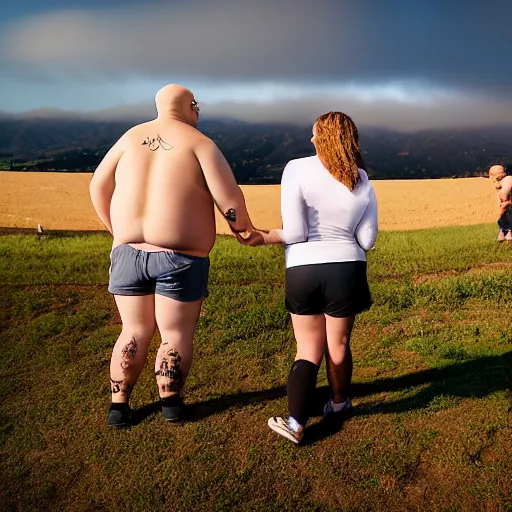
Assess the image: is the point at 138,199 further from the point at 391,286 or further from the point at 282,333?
the point at 391,286

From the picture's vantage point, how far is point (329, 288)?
355 cm

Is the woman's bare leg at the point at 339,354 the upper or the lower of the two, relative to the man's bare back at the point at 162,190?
lower

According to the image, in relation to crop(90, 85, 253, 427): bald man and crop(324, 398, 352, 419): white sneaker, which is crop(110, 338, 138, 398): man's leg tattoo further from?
crop(324, 398, 352, 419): white sneaker

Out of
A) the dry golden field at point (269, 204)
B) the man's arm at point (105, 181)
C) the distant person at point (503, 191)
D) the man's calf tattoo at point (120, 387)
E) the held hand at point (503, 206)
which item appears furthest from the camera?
the dry golden field at point (269, 204)

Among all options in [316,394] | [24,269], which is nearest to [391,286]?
[316,394]

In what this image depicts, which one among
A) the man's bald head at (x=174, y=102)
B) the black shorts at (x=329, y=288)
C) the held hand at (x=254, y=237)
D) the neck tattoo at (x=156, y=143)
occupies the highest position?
the man's bald head at (x=174, y=102)

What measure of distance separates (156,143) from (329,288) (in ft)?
4.93

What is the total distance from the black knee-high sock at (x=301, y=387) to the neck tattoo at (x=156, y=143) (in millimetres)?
1689

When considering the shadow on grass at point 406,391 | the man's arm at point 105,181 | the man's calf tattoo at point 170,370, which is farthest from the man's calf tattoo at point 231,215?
the shadow on grass at point 406,391

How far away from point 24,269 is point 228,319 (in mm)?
4074

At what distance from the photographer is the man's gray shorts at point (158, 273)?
378 cm

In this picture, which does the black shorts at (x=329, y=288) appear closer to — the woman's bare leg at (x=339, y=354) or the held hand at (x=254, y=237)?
the woman's bare leg at (x=339, y=354)

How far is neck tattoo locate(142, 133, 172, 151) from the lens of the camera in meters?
3.73

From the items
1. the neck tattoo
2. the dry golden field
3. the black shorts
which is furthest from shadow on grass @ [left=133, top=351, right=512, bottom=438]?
the dry golden field
